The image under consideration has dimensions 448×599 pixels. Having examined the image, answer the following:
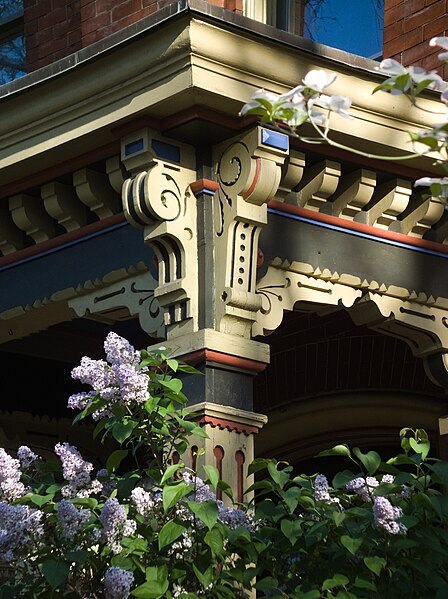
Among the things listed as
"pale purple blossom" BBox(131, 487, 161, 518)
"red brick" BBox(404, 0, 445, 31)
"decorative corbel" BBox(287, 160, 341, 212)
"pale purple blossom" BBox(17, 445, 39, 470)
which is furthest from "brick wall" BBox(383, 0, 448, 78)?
"pale purple blossom" BBox(131, 487, 161, 518)

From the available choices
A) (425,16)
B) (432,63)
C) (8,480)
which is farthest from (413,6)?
(8,480)

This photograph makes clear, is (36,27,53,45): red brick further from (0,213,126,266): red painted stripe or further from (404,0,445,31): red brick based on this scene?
(404,0,445,31): red brick

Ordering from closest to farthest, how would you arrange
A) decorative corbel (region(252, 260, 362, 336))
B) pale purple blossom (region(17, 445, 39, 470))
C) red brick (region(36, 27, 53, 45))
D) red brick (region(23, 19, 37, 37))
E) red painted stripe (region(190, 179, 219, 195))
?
pale purple blossom (region(17, 445, 39, 470)) → red painted stripe (region(190, 179, 219, 195)) → decorative corbel (region(252, 260, 362, 336)) → red brick (region(36, 27, 53, 45)) → red brick (region(23, 19, 37, 37))

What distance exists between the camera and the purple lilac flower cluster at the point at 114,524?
16.5 feet

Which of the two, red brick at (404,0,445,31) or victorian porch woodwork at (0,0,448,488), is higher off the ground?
red brick at (404,0,445,31)


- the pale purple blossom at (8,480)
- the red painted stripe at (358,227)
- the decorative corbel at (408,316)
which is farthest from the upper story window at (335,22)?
the pale purple blossom at (8,480)

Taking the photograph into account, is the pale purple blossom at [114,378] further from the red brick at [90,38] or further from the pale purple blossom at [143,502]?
the red brick at [90,38]

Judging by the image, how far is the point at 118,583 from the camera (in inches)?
193

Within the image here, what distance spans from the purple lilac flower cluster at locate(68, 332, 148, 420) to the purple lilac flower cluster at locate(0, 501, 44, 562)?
50cm

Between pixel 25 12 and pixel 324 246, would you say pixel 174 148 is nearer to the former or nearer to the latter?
pixel 324 246

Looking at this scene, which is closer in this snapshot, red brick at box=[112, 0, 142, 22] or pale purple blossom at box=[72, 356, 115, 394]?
pale purple blossom at box=[72, 356, 115, 394]

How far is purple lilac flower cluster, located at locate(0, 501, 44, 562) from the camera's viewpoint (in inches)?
201

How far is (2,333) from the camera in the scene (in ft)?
26.7

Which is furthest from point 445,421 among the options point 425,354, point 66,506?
point 66,506
